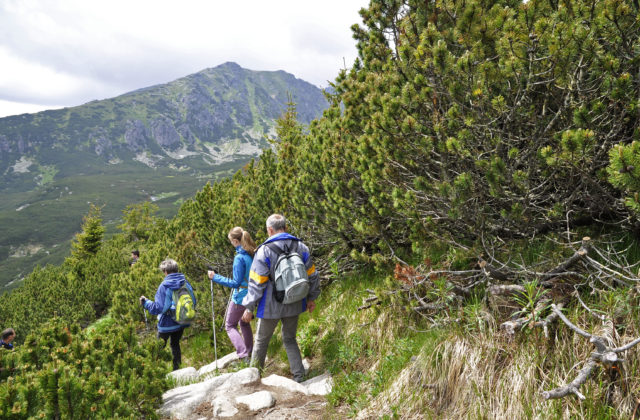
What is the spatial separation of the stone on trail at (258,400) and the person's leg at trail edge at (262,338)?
84 cm

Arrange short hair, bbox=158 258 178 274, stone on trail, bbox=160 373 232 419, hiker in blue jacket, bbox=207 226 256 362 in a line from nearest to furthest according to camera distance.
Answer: stone on trail, bbox=160 373 232 419 → hiker in blue jacket, bbox=207 226 256 362 → short hair, bbox=158 258 178 274

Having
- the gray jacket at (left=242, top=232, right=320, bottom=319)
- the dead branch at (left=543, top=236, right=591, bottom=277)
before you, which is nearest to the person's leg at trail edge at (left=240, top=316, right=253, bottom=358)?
the gray jacket at (left=242, top=232, right=320, bottom=319)

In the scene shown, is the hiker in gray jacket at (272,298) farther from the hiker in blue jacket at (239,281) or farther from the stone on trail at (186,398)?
the stone on trail at (186,398)

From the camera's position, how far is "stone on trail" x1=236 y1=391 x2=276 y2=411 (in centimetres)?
375

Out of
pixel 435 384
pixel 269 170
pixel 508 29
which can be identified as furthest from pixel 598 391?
pixel 269 170

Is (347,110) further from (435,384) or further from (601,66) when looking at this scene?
(435,384)

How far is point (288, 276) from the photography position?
13.9 feet

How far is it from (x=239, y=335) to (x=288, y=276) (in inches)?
77.7

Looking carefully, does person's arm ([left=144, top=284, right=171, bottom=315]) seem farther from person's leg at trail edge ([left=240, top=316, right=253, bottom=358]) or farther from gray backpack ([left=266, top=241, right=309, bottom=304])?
gray backpack ([left=266, top=241, right=309, bottom=304])

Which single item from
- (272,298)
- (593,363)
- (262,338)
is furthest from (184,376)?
(593,363)

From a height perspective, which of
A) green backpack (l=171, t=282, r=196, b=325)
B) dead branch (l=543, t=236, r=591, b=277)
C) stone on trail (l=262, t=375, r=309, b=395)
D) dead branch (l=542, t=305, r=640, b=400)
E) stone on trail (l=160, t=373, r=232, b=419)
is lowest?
stone on trail (l=262, t=375, r=309, b=395)

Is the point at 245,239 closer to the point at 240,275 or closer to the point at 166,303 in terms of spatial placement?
the point at 240,275

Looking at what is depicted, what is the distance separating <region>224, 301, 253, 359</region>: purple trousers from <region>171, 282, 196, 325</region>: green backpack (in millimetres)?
766

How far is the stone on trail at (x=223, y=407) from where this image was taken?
11.9 ft
